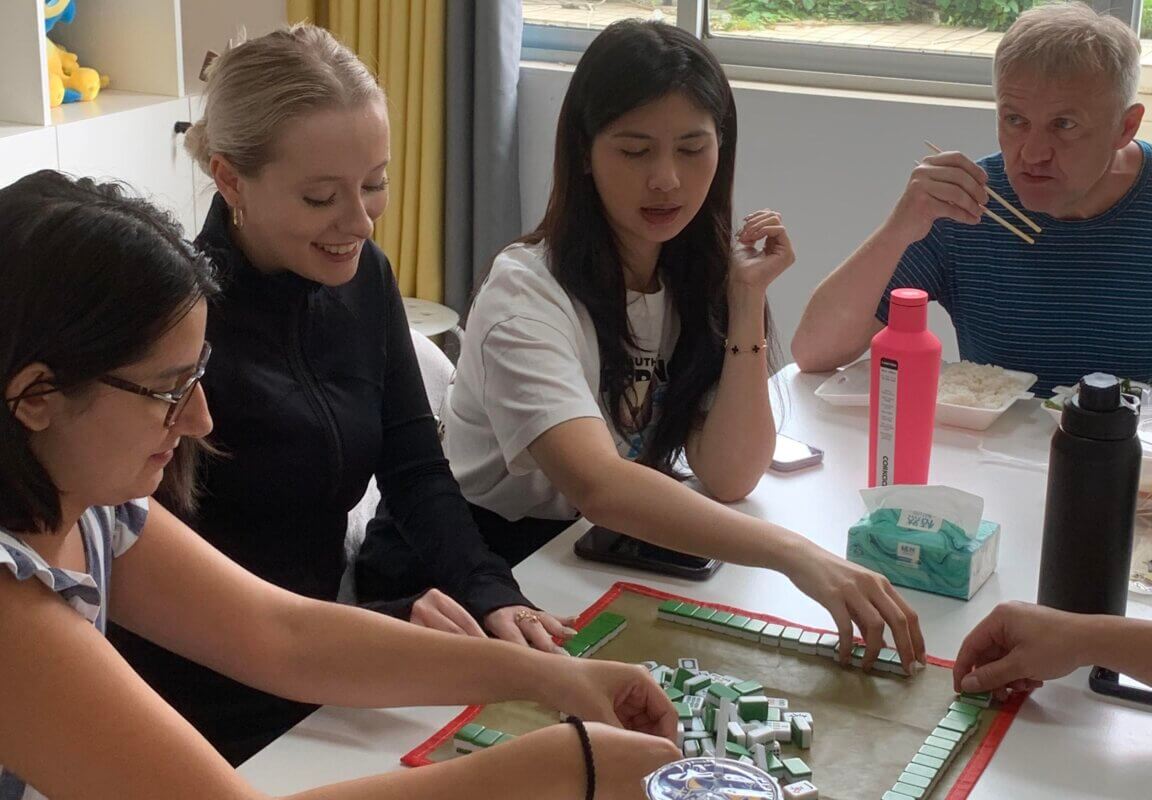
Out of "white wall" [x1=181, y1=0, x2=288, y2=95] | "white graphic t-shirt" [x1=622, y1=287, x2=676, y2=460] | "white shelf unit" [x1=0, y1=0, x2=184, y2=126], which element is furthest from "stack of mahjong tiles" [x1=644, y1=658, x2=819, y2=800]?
"white wall" [x1=181, y1=0, x2=288, y2=95]

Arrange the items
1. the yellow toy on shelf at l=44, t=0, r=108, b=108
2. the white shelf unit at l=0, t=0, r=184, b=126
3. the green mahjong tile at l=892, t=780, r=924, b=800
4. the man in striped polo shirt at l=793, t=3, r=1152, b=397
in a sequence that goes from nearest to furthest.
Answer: the green mahjong tile at l=892, t=780, r=924, b=800 < the man in striped polo shirt at l=793, t=3, r=1152, b=397 < the yellow toy on shelf at l=44, t=0, r=108, b=108 < the white shelf unit at l=0, t=0, r=184, b=126

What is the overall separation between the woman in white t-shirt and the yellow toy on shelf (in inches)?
63.9

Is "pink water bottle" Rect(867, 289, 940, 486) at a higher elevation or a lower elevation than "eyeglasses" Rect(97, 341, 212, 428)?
lower

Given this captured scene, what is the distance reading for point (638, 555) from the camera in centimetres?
143

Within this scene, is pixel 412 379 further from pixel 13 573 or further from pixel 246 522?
pixel 13 573

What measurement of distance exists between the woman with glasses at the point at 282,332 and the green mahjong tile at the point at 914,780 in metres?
0.48

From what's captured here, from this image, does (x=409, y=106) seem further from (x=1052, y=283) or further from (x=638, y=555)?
(x=638, y=555)

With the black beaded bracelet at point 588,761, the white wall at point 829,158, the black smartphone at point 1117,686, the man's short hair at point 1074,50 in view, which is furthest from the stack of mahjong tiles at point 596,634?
the white wall at point 829,158

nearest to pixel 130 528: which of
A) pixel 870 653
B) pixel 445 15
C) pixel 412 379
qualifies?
pixel 412 379

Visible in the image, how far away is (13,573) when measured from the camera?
0.93 meters

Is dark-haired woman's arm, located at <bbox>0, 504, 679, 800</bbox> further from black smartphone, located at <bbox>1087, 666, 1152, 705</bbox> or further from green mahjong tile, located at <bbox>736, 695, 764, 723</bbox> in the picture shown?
black smartphone, located at <bbox>1087, 666, 1152, 705</bbox>

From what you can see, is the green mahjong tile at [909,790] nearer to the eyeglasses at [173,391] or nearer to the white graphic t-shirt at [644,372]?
the eyeglasses at [173,391]

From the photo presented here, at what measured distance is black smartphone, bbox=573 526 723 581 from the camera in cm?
141

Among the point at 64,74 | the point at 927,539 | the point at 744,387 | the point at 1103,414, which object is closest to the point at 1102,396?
the point at 1103,414
